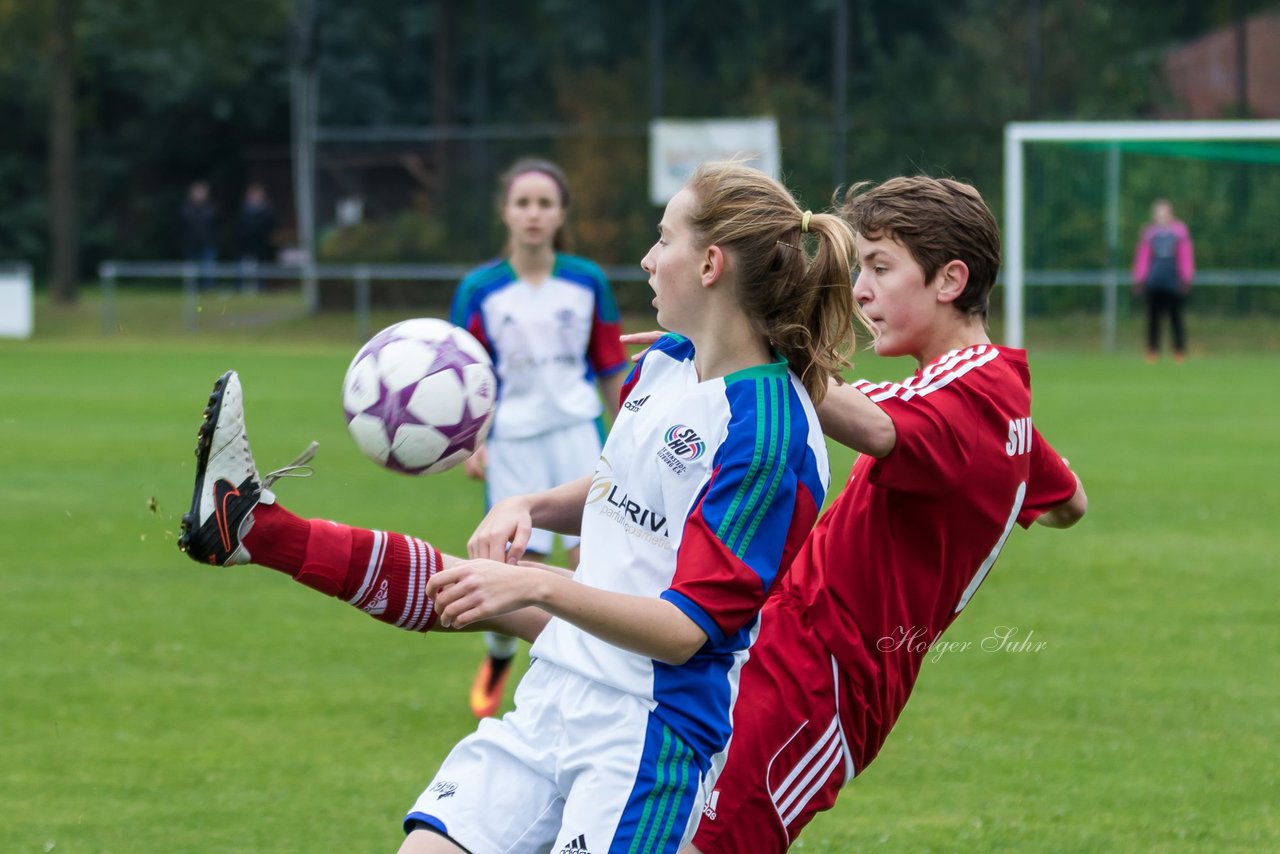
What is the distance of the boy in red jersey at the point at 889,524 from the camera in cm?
302

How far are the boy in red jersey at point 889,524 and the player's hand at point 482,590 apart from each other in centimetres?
65

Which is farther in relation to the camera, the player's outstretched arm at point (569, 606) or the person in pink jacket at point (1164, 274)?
the person in pink jacket at point (1164, 274)

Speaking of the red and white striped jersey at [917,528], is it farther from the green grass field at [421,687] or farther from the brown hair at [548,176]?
the brown hair at [548,176]

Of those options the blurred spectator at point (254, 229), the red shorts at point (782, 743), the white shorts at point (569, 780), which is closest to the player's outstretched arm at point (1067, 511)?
the red shorts at point (782, 743)

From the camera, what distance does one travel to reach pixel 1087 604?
773 cm

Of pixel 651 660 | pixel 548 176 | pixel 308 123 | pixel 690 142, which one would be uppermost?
pixel 308 123

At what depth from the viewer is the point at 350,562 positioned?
3.28 m

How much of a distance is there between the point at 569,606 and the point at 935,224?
3.80 ft

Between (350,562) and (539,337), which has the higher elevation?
(539,337)

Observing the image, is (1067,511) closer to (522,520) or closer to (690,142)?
(522,520)

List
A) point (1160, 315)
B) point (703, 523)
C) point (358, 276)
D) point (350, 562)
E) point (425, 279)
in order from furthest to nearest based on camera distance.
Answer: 1. point (425, 279)
2. point (358, 276)
3. point (1160, 315)
4. point (350, 562)
5. point (703, 523)

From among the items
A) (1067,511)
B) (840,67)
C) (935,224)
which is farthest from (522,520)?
(840,67)

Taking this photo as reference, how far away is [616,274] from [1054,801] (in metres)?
20.3

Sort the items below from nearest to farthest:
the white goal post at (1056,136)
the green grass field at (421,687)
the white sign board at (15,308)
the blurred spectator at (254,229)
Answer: the green grass field at (421,687)
the white goal post at (1056,136)
the white sign board at (15,308)
the blurred spectator at (254,229)
